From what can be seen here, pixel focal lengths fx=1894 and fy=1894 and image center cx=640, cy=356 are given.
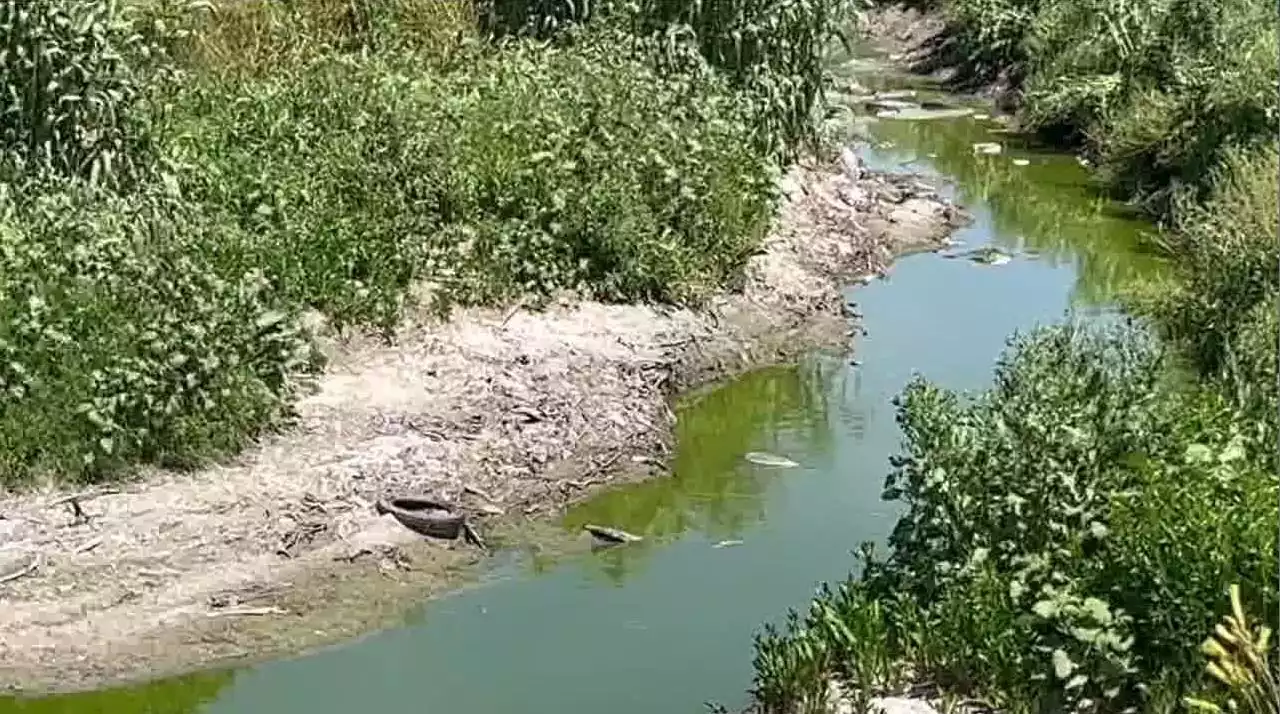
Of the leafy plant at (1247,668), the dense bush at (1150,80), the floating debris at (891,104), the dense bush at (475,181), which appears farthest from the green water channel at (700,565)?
the floating debris at (891,104)

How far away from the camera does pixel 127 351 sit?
28.9ft

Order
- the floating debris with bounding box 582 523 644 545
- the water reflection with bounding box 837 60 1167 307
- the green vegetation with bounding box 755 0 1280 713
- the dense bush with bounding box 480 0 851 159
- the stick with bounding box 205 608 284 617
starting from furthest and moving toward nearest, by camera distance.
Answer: the water reflection with bounding box 837 60 1167 307 → the dense bush with bounding box 480 0 851 159 → the floating debris with bounding box 582 523 644 545 → the stick with bounding box 205 608 284 617 → the green vegetation with bounding box 755 0 1280 713

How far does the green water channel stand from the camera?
7.68 metres

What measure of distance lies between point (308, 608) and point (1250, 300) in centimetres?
552

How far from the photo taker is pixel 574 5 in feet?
47.3

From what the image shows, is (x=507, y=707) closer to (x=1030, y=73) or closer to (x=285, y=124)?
(x=285, y=124)

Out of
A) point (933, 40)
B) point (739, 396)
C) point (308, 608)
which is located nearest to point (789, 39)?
point (739, 396)

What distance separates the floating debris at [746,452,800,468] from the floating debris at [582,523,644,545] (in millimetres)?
1334

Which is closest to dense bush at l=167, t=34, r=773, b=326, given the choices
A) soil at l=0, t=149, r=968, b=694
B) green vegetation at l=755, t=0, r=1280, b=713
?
soil at l=0, t=149, r=968, b=694

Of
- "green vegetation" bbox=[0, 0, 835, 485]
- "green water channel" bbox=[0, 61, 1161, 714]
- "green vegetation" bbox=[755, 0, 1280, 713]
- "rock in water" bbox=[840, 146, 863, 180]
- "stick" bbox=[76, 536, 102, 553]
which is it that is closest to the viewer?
"green vegetation" bbox=[755, 0, 1280, 713]

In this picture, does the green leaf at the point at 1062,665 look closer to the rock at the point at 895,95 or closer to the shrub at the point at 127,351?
the shrub at the point at 127,351

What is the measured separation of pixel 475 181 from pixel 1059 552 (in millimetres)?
5833

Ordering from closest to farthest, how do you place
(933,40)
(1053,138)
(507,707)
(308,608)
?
(507,707) → (308,608) → (1053,138) → (933,40)

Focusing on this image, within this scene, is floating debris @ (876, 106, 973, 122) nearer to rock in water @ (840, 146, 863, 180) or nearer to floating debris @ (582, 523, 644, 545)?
rock in water @ (840, 146, 863, 180)
